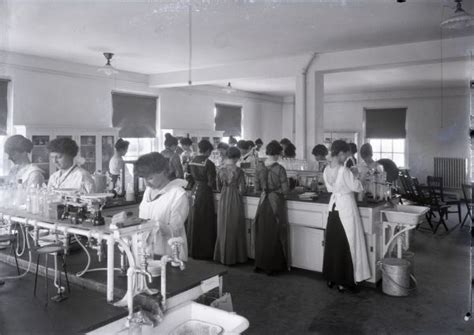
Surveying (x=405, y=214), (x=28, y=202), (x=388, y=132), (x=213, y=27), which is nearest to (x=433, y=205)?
(x=405, y=214)

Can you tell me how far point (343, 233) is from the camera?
3564 mm

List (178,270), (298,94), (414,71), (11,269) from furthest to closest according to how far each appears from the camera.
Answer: (414,71) < (298,94) < (11,269) < (178,270)

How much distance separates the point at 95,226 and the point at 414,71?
6877mm

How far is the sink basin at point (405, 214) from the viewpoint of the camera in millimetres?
3484

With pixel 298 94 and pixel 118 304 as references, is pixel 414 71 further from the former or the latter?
pixel 118 304

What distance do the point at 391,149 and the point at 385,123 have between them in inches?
26.3

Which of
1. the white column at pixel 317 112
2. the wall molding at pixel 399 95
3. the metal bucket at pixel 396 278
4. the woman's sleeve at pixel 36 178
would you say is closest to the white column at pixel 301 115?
the white column at pixel 317 112

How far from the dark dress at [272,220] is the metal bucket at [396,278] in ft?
3.27

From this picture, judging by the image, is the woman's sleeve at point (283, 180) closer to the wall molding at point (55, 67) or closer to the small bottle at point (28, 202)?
the small bottle at point (28, 202)

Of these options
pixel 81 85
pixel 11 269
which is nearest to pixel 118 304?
pixel 11 269

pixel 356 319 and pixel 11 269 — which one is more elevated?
pixel 11 269

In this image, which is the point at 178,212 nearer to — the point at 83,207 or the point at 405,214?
the point at 83,207

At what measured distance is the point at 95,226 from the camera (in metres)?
1.66

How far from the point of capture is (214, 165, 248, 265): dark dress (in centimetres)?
439
